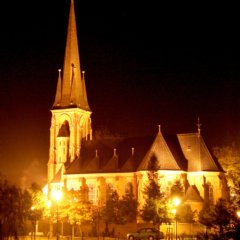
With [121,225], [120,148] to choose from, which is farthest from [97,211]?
[120,148]

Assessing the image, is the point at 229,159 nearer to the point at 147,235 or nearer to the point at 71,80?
the point at 71,80

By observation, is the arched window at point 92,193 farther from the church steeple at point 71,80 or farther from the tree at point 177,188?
the church steeple at point 71,80

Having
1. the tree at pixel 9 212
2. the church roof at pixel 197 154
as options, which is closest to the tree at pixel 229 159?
the church roof at pixel 197 154

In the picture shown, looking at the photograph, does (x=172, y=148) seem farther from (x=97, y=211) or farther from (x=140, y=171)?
(x=97, y=211)

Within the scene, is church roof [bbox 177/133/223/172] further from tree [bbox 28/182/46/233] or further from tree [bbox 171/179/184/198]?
tree [bbox 28/182/46/233]

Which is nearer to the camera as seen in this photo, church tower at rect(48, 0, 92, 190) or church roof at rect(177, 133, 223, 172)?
church roof at rect(177, 133, 223, 172)

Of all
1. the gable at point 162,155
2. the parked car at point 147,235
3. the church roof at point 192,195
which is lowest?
the parked car at point 147,235

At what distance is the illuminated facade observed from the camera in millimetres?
81812

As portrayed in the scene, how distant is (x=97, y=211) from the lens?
8025 centimetres

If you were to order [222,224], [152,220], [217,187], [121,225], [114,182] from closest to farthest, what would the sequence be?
[222,224] → [152,220] → [121,225] → [217,187] → [114,182]

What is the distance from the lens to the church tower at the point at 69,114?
93688mm

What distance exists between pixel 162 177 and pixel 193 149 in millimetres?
8046

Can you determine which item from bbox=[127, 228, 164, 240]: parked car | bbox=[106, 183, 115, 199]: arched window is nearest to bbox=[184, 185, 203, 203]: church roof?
bbox=[106, 183, 115, 199]: arched window

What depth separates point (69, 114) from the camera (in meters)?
95.4
